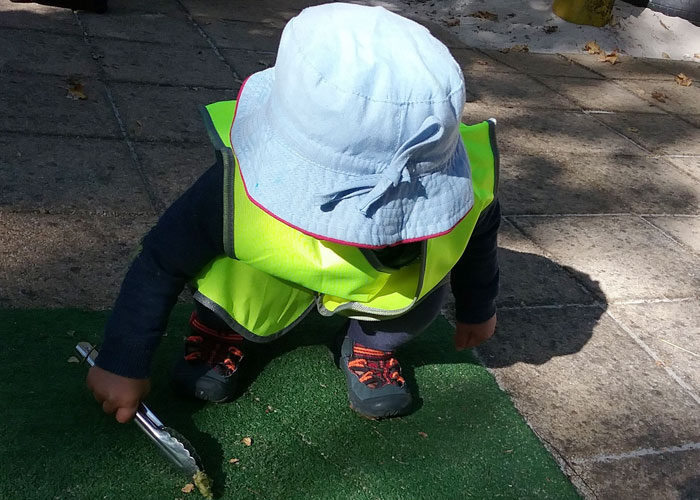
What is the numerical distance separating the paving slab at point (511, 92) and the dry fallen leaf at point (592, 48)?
45.3 inches

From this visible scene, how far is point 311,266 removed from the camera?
183cm

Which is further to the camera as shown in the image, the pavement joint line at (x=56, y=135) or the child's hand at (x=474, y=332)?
the pavement joint line at (x=56, y=135)

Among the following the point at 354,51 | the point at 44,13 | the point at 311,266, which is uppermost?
the point at 354,51

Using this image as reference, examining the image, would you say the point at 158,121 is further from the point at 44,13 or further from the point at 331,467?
the point at 331,467

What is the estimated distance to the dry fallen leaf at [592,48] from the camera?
20.1 feet

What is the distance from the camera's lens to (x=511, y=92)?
4.85 metres

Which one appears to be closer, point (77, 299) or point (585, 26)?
point (77, 299)

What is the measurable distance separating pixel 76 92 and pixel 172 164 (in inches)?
31.7

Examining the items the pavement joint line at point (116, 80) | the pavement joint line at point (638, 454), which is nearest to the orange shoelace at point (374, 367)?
the pavement joint line at point (638, 454)

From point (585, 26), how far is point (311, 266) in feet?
17.3

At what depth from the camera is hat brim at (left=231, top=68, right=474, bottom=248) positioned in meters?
1.47

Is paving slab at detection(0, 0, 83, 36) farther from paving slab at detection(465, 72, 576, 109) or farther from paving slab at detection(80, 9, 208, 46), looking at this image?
paving slab at detection(465, 72, 576, 109)

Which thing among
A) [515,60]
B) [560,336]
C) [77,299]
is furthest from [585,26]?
[77,299]

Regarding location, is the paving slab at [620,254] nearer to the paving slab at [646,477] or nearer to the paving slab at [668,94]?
the paving slab at [646,477]
